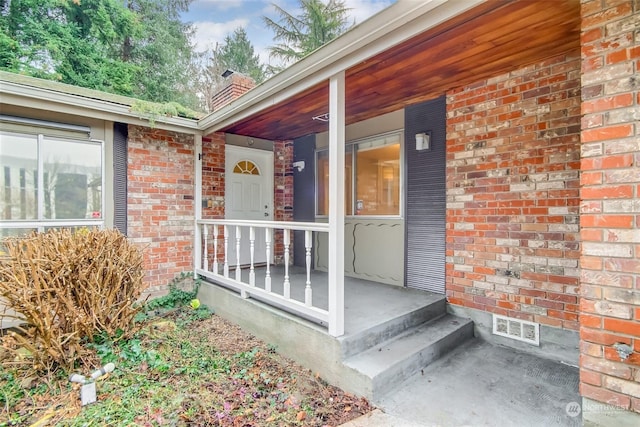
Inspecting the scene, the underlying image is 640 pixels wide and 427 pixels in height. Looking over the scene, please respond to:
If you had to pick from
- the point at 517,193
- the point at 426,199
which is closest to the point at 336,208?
the point at 426,199

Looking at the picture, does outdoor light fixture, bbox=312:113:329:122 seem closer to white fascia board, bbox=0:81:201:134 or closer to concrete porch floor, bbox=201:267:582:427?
white fascia board, bbox=0:81:201:134

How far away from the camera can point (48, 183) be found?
155 inches

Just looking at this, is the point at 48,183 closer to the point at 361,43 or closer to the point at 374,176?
the point at 361,43

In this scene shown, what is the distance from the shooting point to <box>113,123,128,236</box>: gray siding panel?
4.41 metres

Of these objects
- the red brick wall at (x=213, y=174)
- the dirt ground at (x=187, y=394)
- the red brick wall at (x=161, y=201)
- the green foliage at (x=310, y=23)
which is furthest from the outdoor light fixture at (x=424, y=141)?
the green foliage at (x=310, y=23)

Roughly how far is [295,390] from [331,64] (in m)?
2.88

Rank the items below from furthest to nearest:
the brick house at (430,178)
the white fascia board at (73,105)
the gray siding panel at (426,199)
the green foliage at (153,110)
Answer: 1. the green foliage at (153,110)
2. the gray siding panel at (426,199)
3. the white fascia board at (73,105)
4. the brick house at (430,178)

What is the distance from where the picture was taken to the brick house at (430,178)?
72.7 inches

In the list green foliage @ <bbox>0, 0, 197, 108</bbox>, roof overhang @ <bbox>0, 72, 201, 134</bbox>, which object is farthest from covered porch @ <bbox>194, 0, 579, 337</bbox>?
green foliage @ <bbox>0, 0, 197, 108</bbox>

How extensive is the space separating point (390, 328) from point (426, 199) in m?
1.83

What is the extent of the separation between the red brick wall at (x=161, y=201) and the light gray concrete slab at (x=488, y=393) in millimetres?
3830

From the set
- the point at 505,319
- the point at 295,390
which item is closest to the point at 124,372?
the point at 295,390
